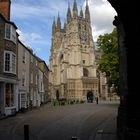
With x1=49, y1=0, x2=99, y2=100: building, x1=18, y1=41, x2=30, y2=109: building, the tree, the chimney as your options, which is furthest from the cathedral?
the chimney

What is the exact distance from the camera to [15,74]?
28344 millimetres

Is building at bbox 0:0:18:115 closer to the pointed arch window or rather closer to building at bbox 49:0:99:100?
building at bbox 49:0:99:100

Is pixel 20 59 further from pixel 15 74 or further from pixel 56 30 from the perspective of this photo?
pixel 56 30

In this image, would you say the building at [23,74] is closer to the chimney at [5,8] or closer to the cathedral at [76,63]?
the chimney at [5,8]

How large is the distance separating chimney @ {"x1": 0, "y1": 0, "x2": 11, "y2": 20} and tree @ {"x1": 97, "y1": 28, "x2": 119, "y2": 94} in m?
15.9

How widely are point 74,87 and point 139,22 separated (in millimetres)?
91594

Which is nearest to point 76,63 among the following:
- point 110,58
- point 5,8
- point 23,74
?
point 110,58

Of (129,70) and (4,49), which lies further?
(4,49)

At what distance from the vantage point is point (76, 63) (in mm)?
100938

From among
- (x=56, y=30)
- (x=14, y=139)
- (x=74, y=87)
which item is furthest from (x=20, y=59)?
(x=56, y=30)

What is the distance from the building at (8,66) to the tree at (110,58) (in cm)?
1466

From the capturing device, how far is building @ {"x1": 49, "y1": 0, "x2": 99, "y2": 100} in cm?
10056

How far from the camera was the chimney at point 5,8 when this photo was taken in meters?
29.1

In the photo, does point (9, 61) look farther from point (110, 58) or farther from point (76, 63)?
point (76, 63)
